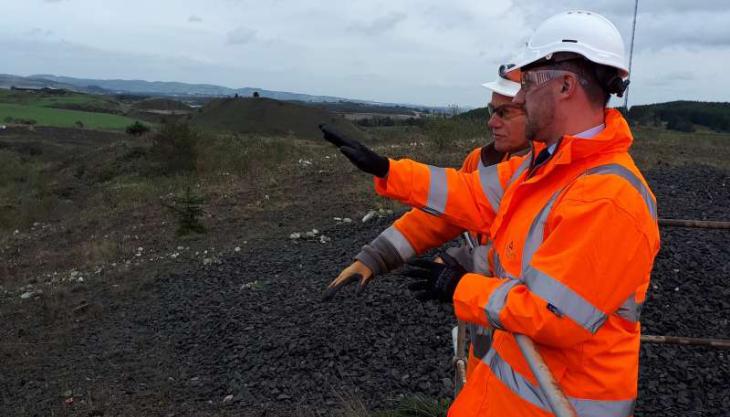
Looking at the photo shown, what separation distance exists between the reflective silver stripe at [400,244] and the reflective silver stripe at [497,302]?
1.05 meters

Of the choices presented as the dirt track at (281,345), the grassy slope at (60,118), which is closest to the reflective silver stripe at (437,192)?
the dirt track at (281,345)

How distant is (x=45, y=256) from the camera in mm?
11750

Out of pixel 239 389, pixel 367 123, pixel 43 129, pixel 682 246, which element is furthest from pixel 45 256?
pixel 43 129

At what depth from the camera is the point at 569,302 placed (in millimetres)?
1606

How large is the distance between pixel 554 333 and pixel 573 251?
0.22 m

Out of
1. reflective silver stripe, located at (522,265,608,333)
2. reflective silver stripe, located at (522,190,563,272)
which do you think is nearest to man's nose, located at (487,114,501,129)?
reflective silver stripe, located at (522,190,563,272)

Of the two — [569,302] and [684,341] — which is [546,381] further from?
[684,341]

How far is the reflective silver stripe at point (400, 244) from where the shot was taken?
9.24 feet

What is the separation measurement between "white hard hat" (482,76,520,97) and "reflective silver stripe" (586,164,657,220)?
1.12 m

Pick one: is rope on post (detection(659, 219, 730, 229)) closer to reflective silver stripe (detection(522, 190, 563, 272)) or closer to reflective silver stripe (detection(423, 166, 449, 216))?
reflective silver stripe (detection(423, 166, 449, 216))

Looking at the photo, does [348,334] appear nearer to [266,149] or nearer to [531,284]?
[531,284]

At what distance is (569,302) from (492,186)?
3.58 ft

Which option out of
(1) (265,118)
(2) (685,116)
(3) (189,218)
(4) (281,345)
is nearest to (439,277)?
(4) (281,345)

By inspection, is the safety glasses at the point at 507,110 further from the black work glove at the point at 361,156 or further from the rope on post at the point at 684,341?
the rope on post at the point at 684,341
